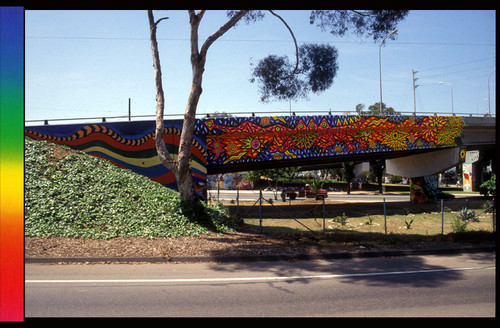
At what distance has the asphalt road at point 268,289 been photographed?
230 inches

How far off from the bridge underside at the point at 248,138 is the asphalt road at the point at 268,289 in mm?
12416

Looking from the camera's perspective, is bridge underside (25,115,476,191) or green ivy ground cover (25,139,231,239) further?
bridge underside (25,115,476,191)

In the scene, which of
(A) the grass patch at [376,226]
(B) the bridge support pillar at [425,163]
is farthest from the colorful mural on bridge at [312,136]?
(A) the grass patch at [376,226]

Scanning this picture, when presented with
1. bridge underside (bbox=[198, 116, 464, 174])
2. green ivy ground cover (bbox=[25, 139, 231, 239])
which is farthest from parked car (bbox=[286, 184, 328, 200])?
green ivy ground cover (bbox=[25, 139, 231, 239])

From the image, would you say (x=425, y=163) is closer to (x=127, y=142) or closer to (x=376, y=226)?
(x=376, y=226)

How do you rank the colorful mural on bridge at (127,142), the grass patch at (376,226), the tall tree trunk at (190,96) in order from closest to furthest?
1. the tall tree trunk at (190,96)
2. the grass patch at (376,226)
3. the colorful mural on bridge at (127,142)

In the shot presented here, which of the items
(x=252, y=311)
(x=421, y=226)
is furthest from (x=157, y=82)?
(x=421, y=226)

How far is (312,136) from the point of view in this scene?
77.8 ft

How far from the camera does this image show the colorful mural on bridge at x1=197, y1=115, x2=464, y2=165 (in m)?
22.1

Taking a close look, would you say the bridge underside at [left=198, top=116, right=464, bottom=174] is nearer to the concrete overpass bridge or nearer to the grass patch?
the concrete overpass bridge

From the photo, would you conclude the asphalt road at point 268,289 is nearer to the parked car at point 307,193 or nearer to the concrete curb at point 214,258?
the concrete curb at point 214,258

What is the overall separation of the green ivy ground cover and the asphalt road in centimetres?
279

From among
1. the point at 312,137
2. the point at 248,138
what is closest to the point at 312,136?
the point at 312,137

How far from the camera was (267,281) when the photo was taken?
25.0ft
